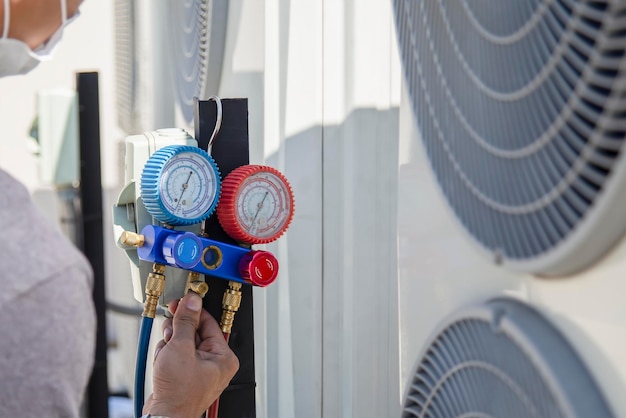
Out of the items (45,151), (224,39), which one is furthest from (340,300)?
(45,151)

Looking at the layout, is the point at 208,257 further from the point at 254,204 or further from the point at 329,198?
the point at 329,198

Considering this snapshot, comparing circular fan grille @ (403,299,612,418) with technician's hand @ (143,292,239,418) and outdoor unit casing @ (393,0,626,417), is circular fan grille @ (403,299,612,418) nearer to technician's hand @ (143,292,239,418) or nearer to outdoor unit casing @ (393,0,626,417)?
outdoor unit casing @ (393,0,626,417)

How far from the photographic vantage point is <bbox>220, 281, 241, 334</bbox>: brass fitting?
1.18m

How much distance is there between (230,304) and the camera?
119cm

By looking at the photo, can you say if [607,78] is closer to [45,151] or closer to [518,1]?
[518,1]

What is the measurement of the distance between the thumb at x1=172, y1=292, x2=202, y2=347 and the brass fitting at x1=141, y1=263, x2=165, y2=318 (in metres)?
0.04

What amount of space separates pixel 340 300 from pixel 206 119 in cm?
52

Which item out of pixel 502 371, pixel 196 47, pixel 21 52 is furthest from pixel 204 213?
pixel 196 47

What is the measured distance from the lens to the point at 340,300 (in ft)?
5.20

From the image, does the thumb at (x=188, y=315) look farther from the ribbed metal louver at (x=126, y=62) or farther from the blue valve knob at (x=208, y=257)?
the ribbed metal louver at (x=126, y=62)

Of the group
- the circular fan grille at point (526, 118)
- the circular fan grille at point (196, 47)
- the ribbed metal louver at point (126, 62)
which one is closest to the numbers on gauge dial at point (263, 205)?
the circular fan grille at point (526, 118)

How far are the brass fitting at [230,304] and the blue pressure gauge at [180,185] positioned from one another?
108mm

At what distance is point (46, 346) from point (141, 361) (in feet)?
1.57

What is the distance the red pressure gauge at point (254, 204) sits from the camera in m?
1.16
